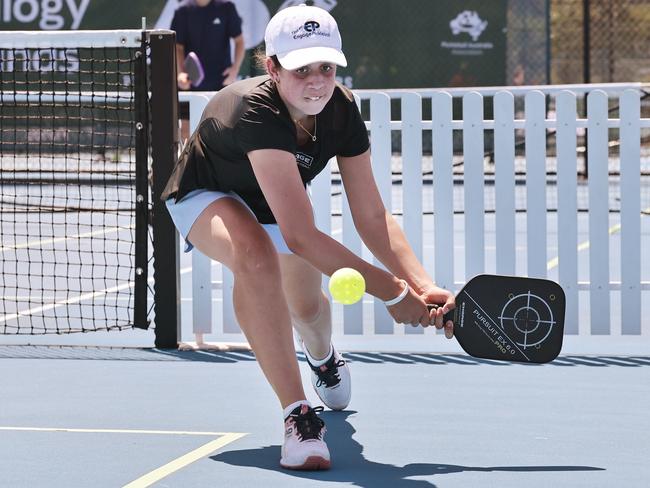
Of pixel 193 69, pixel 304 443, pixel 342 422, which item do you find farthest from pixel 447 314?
pixel 193 69

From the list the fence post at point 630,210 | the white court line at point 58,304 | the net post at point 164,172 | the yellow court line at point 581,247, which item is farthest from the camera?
the yellow court line at point 581,247

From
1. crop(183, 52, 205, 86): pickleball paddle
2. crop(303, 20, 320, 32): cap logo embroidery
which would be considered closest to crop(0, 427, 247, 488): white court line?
crop(303, 20, 320, 32): cap logo embroidery

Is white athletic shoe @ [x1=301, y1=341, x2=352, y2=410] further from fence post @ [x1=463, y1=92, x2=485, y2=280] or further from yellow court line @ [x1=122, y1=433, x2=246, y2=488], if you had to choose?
fence post @ [x1=463, y1=92, x2=485, y2=280]

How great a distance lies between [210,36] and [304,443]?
9.97m

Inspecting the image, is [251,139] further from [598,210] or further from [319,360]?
[598,210]

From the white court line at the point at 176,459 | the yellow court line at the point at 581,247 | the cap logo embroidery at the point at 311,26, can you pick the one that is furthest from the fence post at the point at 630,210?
the cap logo embroidery at the point at 311,26

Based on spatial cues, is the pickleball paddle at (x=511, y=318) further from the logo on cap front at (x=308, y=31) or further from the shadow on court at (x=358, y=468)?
the logo on cap front at (x=308, y=31)

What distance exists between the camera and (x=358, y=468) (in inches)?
176

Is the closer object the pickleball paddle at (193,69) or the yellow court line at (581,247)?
the yellow court line at (581,247)

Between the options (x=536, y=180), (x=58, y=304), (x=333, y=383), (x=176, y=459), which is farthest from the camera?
(x=58, y=304)

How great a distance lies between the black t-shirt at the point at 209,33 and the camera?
13891mm

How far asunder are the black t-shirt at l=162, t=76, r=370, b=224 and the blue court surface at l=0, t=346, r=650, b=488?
859 millimetres

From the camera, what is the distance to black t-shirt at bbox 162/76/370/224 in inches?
176

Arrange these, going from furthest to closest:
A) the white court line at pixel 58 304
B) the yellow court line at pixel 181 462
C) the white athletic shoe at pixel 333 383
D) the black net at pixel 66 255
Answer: the white court line at pixel 58 304 < the black net at pixel 66 255 < the white athletic shoe at pixel 333 383 < the yellow court line at pixel 181 462
